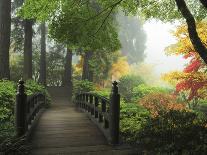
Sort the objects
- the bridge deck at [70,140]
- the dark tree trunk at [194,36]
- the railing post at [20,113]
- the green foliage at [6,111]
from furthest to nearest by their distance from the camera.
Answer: the green foliage at [6,111], the dark tree trunk at [194,36], the railing post at [20,113], the bridge deck at [70,140]

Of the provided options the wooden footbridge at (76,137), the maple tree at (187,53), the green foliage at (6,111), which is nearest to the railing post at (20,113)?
the wooden footbridge at (76,137)

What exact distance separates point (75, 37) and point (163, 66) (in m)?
156

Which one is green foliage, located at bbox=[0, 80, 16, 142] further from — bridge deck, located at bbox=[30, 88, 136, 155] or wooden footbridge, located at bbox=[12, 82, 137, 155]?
bridge deck, located at bbox=[30, 88, 136, 155]

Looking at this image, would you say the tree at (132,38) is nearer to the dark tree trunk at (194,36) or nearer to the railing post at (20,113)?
the dark tree trunk at (194,36)

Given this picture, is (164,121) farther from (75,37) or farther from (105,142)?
(75,37)

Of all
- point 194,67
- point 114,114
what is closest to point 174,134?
point 114,114

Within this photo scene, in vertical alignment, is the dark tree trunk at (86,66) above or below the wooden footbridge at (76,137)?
above

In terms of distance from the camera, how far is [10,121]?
37.5ft

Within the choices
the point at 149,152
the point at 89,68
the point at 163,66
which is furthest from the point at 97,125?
the point at 163,66

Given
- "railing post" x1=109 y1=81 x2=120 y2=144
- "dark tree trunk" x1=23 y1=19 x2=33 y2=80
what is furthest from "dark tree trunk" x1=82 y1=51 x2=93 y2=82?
"railing post" x1=109 y1=81 x2=120 y2=144

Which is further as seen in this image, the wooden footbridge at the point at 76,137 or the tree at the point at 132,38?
the tree at the point at 132,38

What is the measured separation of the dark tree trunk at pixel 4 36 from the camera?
1817cm

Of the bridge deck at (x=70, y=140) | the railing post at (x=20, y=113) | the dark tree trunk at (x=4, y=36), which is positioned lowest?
the bridge deck at (x=70, y=140)

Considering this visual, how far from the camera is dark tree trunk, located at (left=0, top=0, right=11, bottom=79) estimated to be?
715 inches
